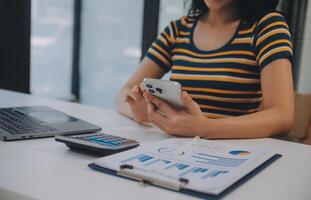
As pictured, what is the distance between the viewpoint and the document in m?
0.65

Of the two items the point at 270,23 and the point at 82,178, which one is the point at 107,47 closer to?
the point at 270,23

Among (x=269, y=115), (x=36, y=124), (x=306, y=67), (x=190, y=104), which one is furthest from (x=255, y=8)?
(x=306, y=67)

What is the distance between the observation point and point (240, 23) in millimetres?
1379

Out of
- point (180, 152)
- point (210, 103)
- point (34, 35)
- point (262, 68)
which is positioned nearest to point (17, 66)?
point (34, 35)

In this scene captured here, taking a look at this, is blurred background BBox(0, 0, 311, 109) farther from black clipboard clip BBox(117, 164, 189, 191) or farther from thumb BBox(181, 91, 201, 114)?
black clipboard clip BBox(117, 164, 189, 191)

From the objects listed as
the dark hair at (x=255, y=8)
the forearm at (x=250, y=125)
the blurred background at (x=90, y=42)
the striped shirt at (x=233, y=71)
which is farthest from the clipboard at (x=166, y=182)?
the blurred background at (x=90, y=42)

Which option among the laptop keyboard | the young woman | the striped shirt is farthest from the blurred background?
the laptop keyboard

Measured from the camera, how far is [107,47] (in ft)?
12.5

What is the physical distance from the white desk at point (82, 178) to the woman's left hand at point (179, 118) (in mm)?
51

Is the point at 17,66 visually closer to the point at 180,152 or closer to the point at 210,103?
the point at 210,103

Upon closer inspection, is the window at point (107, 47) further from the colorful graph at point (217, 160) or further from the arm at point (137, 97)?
the colorful graph at point (217, 160)

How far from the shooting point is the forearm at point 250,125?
981 millimetres

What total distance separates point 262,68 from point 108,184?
72 centimetres

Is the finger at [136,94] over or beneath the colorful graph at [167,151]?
over
